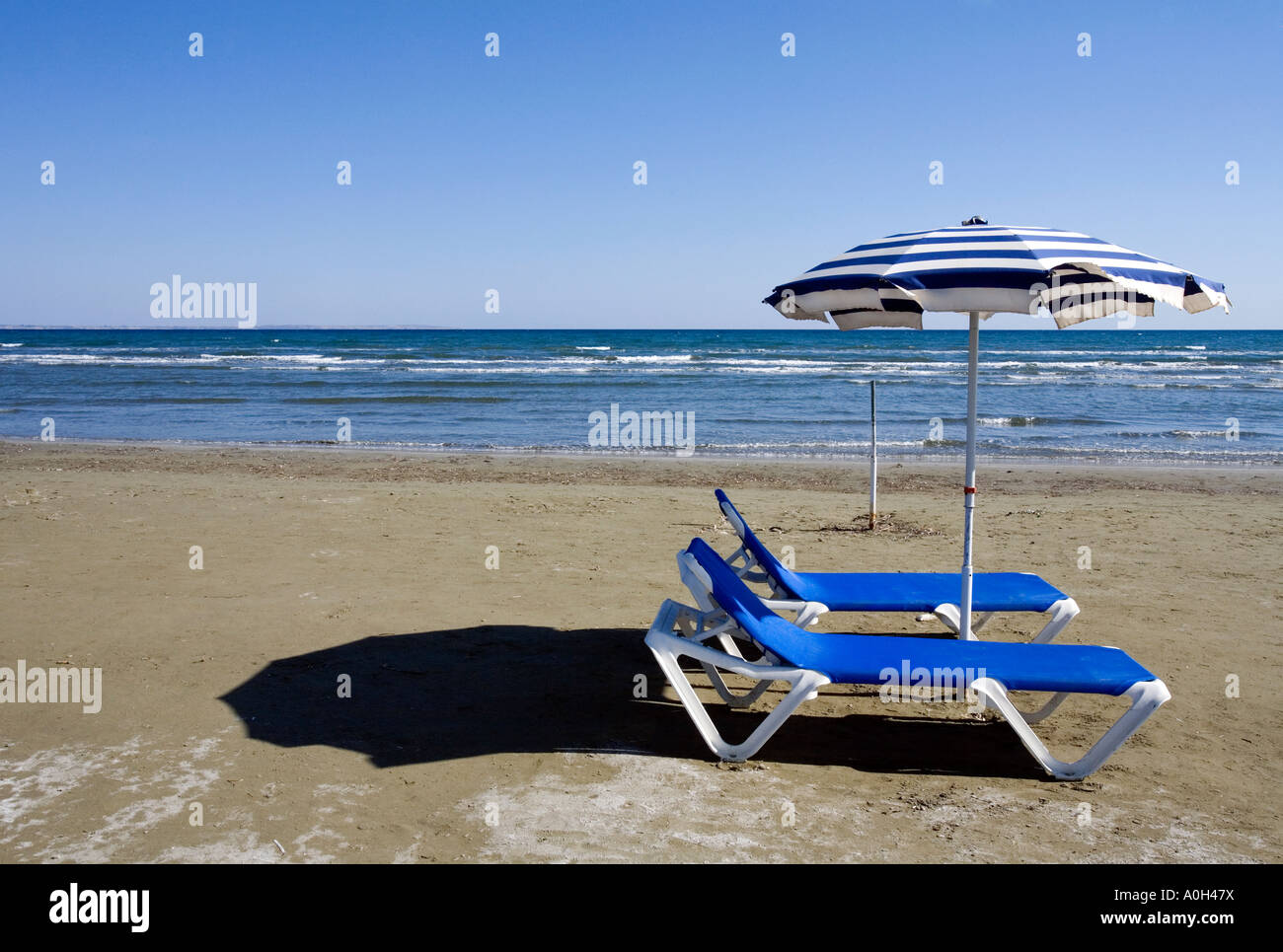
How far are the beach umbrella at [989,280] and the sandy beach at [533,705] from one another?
1666 mm

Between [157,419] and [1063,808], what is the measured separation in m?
20.5

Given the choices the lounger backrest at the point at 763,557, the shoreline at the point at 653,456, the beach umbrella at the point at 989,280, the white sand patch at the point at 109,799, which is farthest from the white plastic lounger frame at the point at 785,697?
the shoreline at the point at 653,456

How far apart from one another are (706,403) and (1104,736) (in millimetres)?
20691

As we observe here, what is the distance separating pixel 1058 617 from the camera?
524cm

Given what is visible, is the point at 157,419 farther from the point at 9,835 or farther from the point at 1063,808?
the point at 1063,808

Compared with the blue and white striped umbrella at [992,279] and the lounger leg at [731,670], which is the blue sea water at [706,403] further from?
the lounger leg at [731,670]

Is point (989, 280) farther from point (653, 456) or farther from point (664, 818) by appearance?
point (653, 456)

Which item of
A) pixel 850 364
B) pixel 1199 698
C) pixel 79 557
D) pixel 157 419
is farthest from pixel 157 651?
pixel 850 364

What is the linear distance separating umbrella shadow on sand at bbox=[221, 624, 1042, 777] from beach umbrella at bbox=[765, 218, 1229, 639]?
142cm

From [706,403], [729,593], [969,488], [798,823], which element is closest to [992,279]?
[969,488]

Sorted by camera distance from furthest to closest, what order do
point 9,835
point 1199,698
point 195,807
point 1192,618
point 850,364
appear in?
1. point 850,364
2. point 1192,618
3. point 1199,698
4. point 195,807
5. point 9,835

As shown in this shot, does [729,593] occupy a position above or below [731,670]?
above

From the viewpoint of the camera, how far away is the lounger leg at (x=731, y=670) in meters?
4.09

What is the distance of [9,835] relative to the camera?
346cm
